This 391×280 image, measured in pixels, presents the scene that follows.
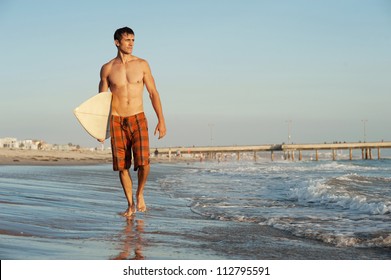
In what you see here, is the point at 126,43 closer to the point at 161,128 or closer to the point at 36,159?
the point at 161,128

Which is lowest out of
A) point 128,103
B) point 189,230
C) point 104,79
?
point 189,230

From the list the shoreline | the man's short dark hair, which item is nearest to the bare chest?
the man's short dark hair

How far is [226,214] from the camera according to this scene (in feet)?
24.6

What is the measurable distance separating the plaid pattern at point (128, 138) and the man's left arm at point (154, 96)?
5.9 inches

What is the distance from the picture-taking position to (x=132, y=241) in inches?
183

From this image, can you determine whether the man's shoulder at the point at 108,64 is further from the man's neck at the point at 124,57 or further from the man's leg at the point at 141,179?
the man's leg at the point at 141,179

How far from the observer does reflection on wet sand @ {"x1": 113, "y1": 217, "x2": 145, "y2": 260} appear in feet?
13.0

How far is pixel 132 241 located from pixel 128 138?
1.68 m

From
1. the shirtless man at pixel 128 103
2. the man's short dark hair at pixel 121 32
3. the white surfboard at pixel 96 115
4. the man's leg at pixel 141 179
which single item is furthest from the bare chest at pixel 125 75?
the man's leg at pixel 141 179

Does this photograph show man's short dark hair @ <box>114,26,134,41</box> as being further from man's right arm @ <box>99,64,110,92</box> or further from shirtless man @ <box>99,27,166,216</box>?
man's right arm @ <box>99,64,110,92</box>

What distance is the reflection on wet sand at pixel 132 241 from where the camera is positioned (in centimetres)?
397

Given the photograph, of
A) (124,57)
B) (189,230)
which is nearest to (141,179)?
(189,230)

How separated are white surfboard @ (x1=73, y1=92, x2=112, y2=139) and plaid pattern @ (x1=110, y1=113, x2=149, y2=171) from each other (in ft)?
0.38
